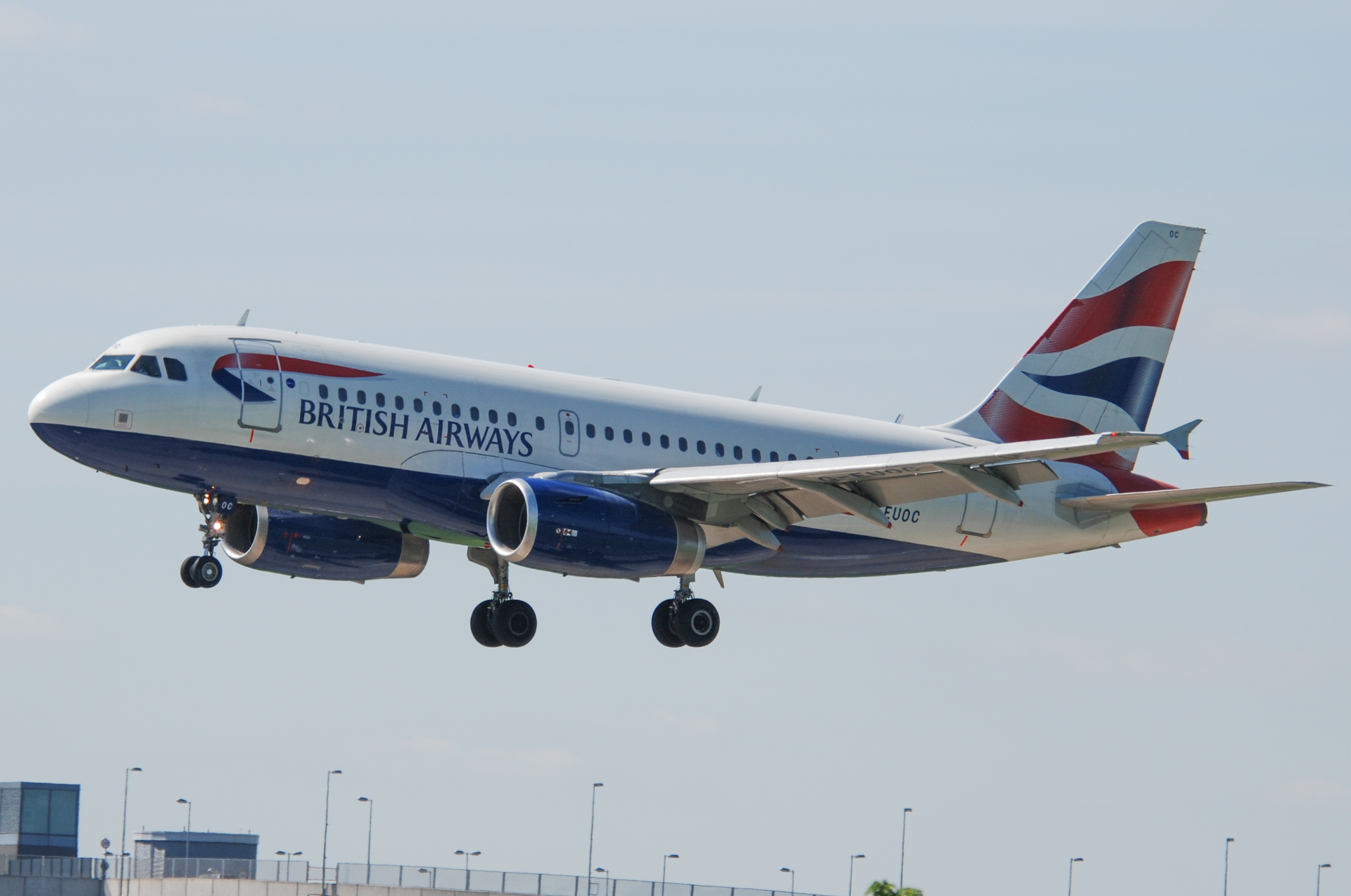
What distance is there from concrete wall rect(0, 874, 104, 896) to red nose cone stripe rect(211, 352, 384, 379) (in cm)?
3681

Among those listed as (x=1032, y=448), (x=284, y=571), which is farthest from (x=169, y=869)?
(x=1032, y=448)

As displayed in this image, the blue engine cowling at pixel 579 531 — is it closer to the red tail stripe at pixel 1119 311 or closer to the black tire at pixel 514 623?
the black tire at pixel 514 623

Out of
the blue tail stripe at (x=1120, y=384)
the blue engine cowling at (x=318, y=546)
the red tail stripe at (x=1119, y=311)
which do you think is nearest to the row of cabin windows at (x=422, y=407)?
the blue engine cowling at (x=318, y=546)

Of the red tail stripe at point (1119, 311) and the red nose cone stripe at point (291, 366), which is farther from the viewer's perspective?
the red tail stripe at point (1119, 311)

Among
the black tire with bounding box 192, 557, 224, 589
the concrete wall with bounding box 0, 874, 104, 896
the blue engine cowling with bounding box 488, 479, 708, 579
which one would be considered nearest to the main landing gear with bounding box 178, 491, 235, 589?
the black tire with bounding box 192, 557, 224, 589

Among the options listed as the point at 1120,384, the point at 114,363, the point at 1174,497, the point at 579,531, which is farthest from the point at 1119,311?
the point at 114,363

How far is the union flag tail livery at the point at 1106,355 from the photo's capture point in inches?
2099

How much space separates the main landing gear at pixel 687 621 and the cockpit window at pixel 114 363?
505 inches

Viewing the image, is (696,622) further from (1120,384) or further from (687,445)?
(1120,384)

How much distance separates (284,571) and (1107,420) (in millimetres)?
20370

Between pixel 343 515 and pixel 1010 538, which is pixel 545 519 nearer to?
pixel 343 515

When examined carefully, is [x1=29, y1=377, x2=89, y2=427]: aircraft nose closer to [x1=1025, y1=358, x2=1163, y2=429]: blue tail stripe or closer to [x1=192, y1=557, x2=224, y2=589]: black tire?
[x1=192, y1=557, x2=224, y2=589]: black tire

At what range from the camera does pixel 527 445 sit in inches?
1781

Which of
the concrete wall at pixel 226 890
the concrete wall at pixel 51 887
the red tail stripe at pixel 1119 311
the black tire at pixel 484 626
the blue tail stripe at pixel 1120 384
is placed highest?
the red tail stripe at pixel 1119 311
